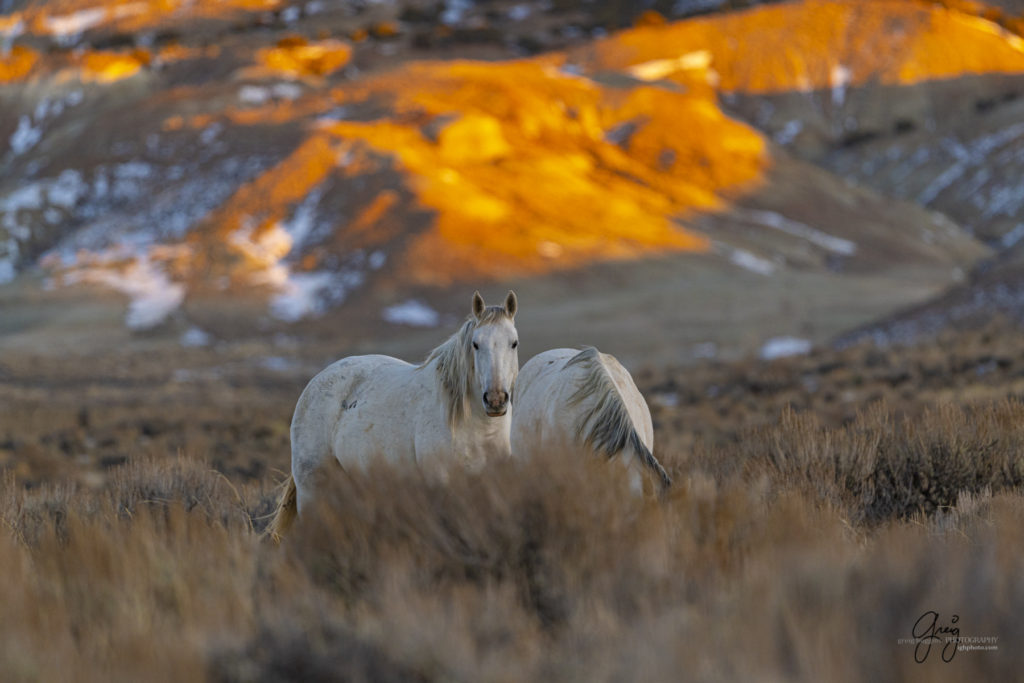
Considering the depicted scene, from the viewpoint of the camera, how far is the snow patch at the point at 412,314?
2003 inches

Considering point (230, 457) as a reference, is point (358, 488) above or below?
above

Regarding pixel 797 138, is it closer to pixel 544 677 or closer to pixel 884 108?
pixel 884 108

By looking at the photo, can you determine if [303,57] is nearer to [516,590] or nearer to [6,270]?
[6,270]

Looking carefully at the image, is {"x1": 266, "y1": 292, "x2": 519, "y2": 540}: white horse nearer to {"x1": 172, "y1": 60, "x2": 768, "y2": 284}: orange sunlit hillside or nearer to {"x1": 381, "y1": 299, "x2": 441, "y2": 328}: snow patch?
{"x1": 381, "y1": 299, "x2": 441, "y2": 328}: snow patch

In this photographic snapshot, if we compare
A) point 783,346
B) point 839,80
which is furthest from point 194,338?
point 839,80

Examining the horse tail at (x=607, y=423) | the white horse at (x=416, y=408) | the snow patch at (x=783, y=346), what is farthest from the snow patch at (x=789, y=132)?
the white horse at (x=416, y=408)

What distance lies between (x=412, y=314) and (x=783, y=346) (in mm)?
21181

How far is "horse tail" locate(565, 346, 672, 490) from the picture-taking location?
18.1ft

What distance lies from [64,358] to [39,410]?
2086 centimetres

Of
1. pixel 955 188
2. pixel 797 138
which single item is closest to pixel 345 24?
pixel 797 138

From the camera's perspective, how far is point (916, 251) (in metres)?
67.2

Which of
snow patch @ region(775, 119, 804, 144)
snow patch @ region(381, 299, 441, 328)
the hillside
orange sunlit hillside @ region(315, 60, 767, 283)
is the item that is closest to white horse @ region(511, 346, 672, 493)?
the hillside

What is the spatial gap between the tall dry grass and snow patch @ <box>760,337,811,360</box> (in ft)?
106

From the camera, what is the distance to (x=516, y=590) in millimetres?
3715
